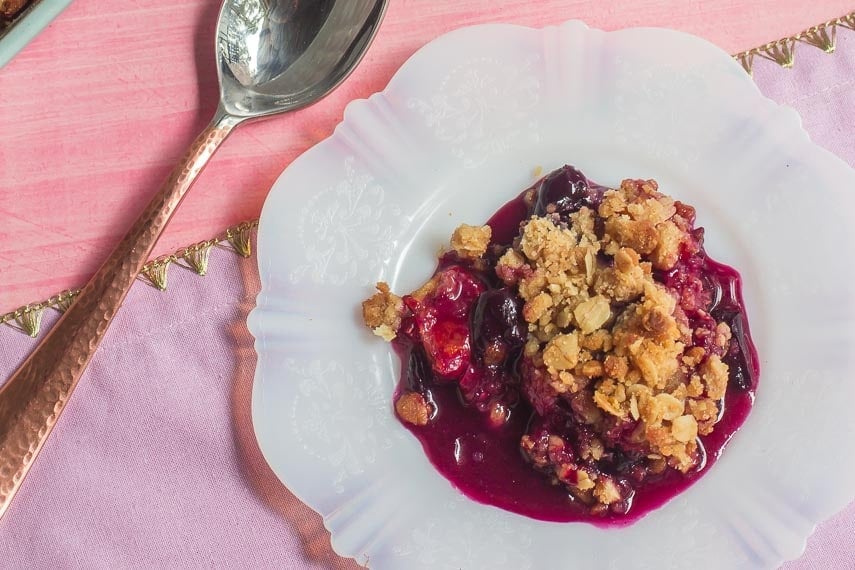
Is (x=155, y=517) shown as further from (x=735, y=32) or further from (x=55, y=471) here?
(x=735, y=32)

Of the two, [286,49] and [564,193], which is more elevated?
[286,49]

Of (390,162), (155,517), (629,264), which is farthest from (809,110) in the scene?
(155,517)

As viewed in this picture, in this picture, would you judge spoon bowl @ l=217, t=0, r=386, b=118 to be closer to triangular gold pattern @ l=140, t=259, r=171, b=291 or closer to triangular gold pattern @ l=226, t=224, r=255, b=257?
triangular gold pattern @ l=226, t=224, r=255, b=257

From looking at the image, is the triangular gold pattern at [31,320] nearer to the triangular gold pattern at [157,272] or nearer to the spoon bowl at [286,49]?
the triangular gold pattern at [157,272]

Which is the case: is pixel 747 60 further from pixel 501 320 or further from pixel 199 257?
pixel 199 257

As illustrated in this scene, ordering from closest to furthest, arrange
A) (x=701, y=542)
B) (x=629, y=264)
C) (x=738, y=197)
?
(x=629, y=264) < (x=701, y=542) < (x=738, y=197)

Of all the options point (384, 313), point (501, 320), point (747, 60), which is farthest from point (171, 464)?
point (747, 60)
